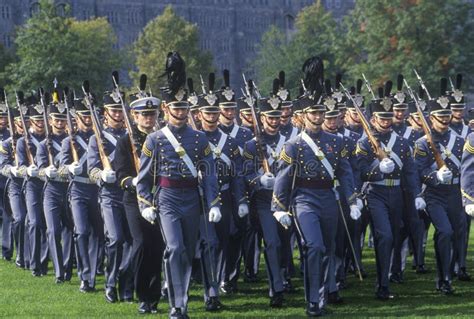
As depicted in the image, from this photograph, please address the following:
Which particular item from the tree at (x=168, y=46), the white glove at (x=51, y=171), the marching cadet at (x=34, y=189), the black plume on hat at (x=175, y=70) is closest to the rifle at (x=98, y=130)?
the white glove at (x=51, y=171)

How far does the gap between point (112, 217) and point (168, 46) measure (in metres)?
54.5

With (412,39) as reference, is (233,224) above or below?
below

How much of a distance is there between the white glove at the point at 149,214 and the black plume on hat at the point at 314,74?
2.41 m

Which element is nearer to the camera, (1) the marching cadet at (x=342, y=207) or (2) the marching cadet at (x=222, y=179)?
(1) the marching cadet at (x=342, y=207)

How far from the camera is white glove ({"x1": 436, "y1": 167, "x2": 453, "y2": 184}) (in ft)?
44.6

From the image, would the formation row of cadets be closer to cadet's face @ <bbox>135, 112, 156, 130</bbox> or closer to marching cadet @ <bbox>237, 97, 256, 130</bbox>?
cadet's face @ <bbox>135, 112, 156, 130</bbox>

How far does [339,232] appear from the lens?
13898mm

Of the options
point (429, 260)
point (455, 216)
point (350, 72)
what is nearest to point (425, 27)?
point (350, 72)

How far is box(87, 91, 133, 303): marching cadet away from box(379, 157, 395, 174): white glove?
3.10m

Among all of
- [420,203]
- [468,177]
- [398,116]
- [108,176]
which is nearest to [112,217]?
[108,176]

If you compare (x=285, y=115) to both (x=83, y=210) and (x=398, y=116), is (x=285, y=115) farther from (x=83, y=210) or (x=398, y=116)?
(x=83, y=210)

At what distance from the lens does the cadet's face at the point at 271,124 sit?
14.1m

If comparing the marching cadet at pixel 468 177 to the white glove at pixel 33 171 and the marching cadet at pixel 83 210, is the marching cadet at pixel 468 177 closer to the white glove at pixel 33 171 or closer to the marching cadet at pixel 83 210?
the marching cadet at pixel 83 210

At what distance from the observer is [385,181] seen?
13469 millimetres
